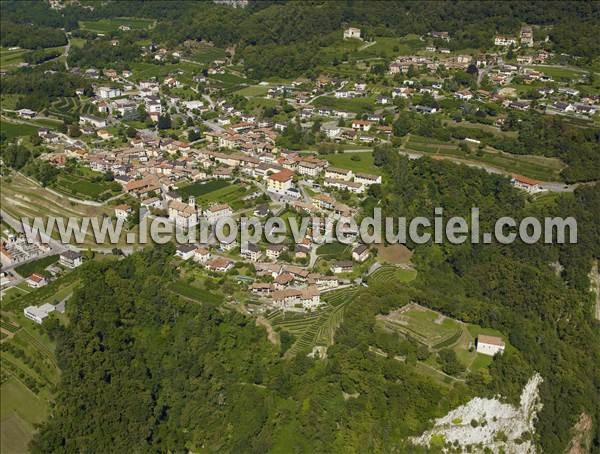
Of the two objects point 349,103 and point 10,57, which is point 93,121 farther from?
point 10,57

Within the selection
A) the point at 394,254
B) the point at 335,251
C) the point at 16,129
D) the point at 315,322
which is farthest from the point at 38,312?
the point at 16,129

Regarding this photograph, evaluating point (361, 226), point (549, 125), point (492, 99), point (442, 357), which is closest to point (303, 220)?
point (361, 226)

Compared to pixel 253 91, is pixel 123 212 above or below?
below

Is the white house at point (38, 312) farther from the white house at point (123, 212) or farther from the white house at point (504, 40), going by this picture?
the white house at point (504, 40)

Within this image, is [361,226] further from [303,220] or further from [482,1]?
[482,1]

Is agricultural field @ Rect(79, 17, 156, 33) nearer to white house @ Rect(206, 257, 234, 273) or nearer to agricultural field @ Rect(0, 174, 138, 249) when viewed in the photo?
agricultural field @ Rect(0, 174, 138, 249)
